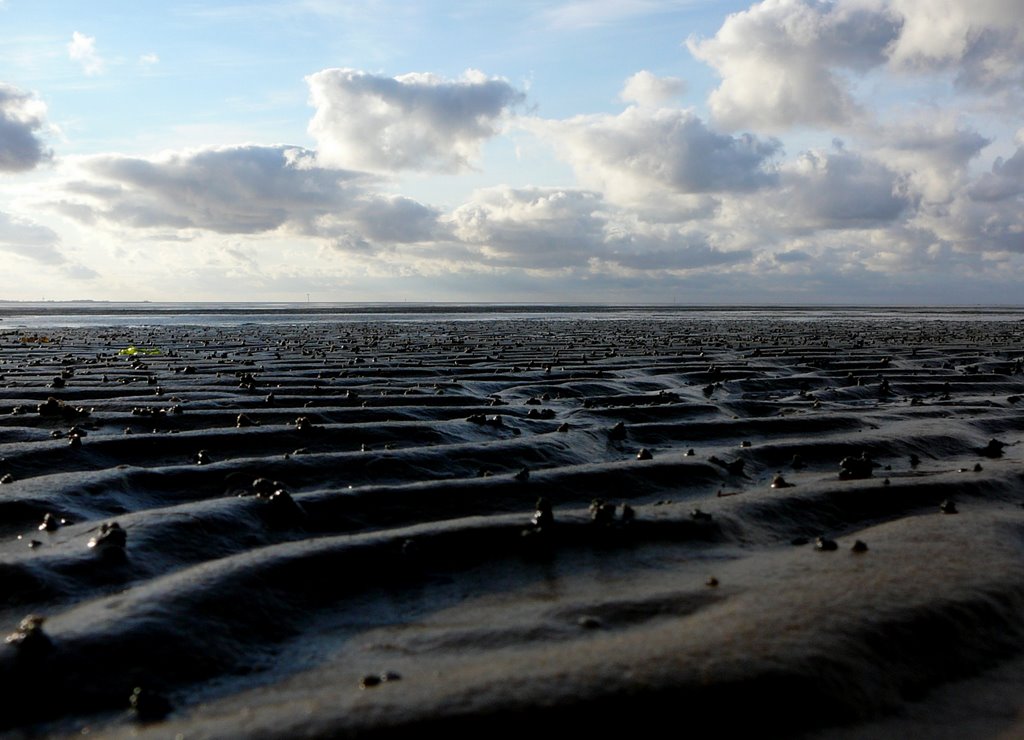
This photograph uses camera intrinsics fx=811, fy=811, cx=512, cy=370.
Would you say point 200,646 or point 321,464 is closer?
point 200,646

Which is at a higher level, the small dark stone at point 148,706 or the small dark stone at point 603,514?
the small dark stone at point 603,514

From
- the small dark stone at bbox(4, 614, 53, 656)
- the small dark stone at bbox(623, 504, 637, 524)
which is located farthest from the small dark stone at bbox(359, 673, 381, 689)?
the small dark stone at bbox(623, 504, 637, 524)

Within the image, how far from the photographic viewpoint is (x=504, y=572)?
4344 millimetres

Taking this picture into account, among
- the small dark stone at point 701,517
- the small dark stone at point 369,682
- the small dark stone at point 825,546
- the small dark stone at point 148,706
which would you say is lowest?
the small dark stone at point 148,706

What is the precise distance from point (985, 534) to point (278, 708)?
165 inches

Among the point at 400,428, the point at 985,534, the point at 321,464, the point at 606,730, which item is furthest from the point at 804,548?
the point at 400,428

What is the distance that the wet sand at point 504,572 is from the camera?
289 cm

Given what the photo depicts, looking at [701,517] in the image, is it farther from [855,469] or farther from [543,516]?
[855,469]

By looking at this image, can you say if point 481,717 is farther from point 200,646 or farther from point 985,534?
point 985,534

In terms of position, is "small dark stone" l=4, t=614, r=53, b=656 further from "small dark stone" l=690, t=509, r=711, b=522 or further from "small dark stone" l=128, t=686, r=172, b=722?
"small dark stone" l=690, t=509, r=711, b=522

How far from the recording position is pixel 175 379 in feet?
43.4

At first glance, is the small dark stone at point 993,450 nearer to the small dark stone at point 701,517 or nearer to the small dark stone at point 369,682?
the small dark stone at point 701,517

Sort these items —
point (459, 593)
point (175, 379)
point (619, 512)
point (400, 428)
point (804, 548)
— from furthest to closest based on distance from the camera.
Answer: point (175, 379) < point (400, 428) < point (619, 512) < point (804, 548) < point (459, 593)

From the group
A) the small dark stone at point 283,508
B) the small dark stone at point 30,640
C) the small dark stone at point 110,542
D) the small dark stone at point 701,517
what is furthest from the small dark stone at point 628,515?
the small dark stone at point 30,640
